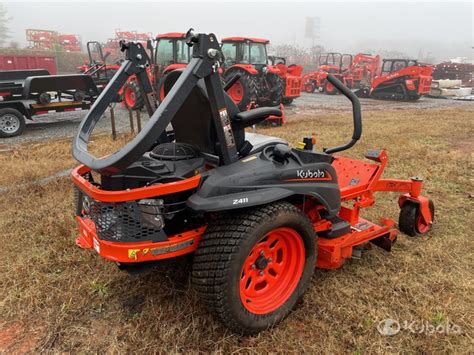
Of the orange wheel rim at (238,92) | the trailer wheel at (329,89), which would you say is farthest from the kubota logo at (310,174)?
the trailer wheel at (329,89)

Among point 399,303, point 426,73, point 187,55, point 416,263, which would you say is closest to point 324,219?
point 399,303

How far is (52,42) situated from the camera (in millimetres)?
31078

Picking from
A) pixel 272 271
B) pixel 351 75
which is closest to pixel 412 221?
pixel 272 271

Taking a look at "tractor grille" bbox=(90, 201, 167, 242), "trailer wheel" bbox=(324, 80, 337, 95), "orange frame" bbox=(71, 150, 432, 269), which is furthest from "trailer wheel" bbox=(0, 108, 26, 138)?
"trailer wheel" bbox=(324, 80, 337, 95)

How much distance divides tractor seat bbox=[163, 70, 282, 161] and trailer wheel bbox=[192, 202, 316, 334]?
565mm

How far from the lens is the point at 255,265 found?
240 cm

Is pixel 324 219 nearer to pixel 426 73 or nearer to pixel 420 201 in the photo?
pixel 420 201

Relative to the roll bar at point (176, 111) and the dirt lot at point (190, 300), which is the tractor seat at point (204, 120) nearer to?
the roll bar at point (176, 111)

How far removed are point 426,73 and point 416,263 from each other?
53.2ft

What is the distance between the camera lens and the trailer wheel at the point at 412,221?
3.59 metres

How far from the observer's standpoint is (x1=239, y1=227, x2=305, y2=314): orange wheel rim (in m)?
2.38

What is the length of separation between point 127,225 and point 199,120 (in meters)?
0.85

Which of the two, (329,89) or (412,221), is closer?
(412,221)

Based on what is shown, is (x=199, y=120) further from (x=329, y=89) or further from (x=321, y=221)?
(x=329, y=89)
